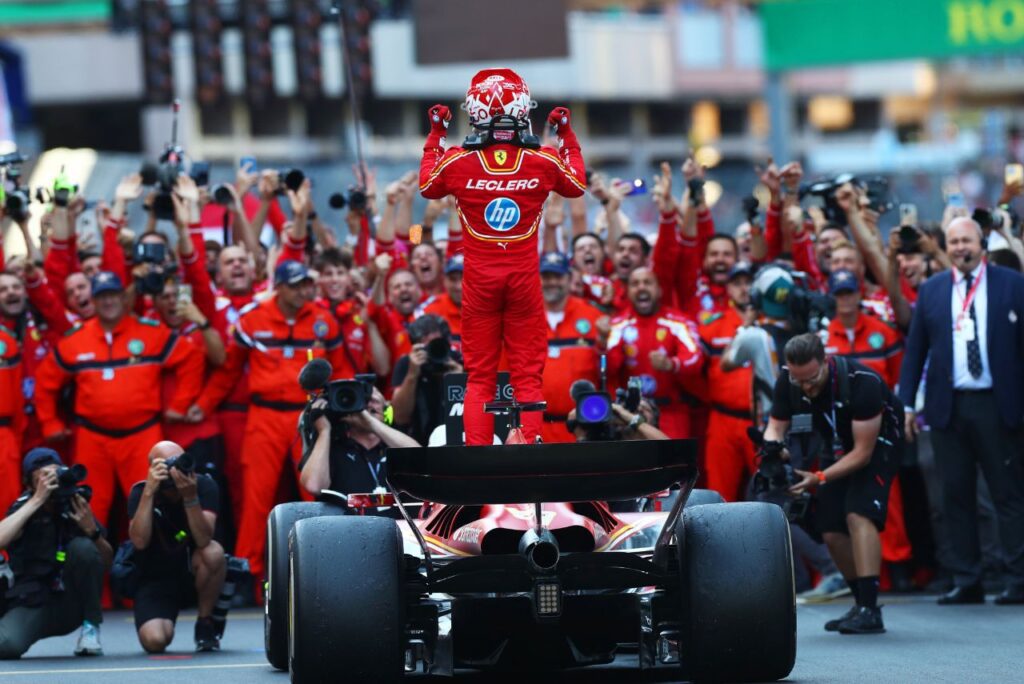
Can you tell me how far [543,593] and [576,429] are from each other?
3109 millimetres

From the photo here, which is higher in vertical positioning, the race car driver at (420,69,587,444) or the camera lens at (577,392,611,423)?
the race car driver at (420,69,587,444)

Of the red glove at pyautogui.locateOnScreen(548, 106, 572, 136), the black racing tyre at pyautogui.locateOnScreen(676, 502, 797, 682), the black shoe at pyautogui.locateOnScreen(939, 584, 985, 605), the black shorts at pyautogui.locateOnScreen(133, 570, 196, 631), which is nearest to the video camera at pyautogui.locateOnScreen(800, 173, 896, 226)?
the black shoe at pyautogui.locateOnScreen(939, 584, 985, 605)

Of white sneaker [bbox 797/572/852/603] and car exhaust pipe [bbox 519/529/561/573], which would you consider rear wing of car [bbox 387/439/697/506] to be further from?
white sneaker [bbox 797/572/852/603]

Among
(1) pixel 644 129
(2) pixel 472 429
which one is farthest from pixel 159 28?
(1) pixel 644 129

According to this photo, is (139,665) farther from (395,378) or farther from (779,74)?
(779,74)

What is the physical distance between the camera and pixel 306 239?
14367 millimetres

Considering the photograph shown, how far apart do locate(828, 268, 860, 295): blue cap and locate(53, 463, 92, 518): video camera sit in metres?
4.79

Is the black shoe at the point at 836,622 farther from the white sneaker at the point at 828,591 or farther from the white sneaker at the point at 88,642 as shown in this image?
the white sneaker at the point at 88,642

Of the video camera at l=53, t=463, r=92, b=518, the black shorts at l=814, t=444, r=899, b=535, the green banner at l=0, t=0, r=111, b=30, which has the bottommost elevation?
the black shorts at l=814, t=444, r=899, b=535

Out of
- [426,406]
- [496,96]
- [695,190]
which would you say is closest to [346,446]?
[426,406]

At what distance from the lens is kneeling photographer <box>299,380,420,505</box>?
10516mm

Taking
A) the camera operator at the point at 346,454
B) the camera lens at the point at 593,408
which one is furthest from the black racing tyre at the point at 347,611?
the camera operator at the point at 346,454

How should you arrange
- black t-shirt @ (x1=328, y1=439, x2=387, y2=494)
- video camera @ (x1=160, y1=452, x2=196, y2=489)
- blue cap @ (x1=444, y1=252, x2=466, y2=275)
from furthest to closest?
blue cap @ (x1=444, y1=252, x2=466, y2=275)
black t-shirt @ (x1=328, y1=439, x2=387, y2=494)
video camera @ (x1=160, y1=452, x2=196, y2=489)

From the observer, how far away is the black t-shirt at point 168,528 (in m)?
10.9
